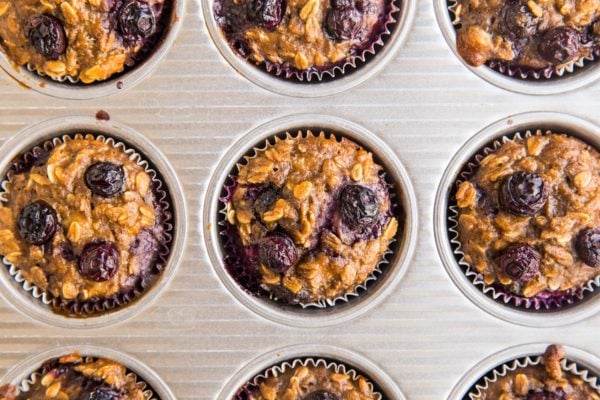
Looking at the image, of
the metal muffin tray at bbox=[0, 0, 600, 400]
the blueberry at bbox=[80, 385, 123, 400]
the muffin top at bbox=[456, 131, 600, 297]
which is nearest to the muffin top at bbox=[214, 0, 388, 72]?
the metal muffin tray at bbox=[0, 0, 600, 400]

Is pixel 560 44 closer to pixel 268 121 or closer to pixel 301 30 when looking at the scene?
pixel 301 30

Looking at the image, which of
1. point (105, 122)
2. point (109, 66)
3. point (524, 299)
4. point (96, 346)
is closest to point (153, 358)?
point (96, 346)

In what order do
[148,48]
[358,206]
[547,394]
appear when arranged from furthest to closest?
[148,48] < [547,394] < [358,206]

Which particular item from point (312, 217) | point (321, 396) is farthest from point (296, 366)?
point (312, 217)

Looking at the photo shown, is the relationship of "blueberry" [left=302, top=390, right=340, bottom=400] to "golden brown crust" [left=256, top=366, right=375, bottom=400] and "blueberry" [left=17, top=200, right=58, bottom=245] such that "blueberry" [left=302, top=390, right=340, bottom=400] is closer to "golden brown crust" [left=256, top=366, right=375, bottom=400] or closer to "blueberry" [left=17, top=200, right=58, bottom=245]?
"golden brown crust" [left=256, top=366, right=375, bottom=400]

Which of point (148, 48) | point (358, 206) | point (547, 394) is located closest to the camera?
point (358, 206)
